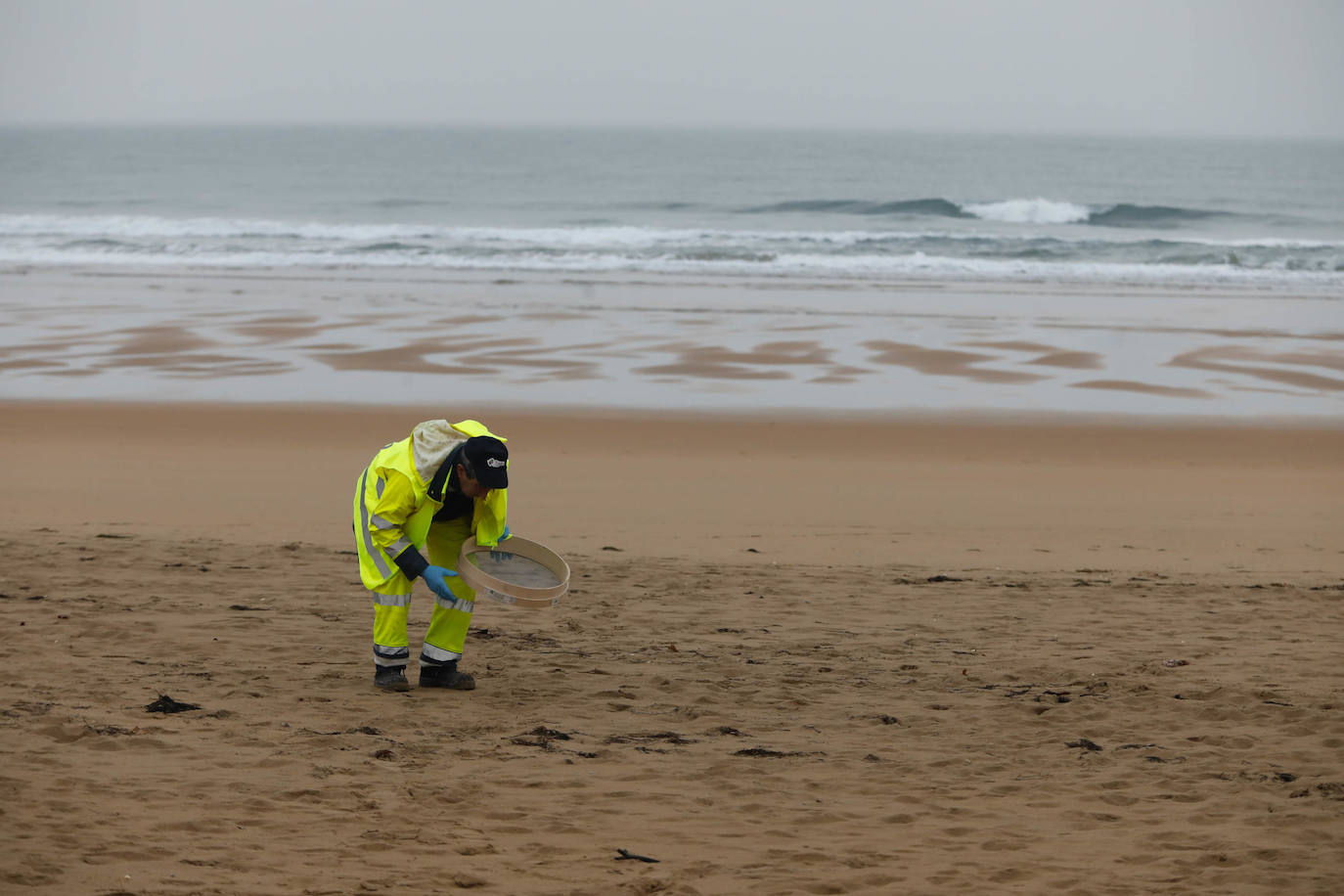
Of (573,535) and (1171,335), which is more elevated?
(1171,335)

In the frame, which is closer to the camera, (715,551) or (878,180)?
(715,551)

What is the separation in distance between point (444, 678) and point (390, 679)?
0.23 metres

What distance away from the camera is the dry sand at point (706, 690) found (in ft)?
12.8

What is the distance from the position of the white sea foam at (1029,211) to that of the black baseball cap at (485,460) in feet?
148

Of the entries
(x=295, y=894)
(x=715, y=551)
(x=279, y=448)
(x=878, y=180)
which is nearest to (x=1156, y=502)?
(x=715, y=551)

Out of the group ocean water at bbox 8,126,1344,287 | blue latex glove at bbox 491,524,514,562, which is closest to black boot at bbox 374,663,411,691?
blue latex glove at bbox 491,524,514,562

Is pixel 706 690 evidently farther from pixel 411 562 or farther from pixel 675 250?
pixel 675 250

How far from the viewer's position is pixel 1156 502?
390 inches

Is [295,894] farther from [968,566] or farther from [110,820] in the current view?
[968,566]

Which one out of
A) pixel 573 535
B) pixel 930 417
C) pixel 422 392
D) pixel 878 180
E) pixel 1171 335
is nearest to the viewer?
pixel 573 535

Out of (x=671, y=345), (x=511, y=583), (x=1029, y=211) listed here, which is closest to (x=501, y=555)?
(x=511, y=583)

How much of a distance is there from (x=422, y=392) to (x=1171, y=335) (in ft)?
37.9

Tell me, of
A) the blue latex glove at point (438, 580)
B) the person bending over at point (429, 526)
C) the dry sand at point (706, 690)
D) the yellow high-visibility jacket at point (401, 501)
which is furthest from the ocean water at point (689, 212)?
the blue latex glove at point (438, 580)

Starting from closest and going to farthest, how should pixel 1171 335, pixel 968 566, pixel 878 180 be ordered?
pixel 968 566, pixel 1171 335, pixel 878 180
